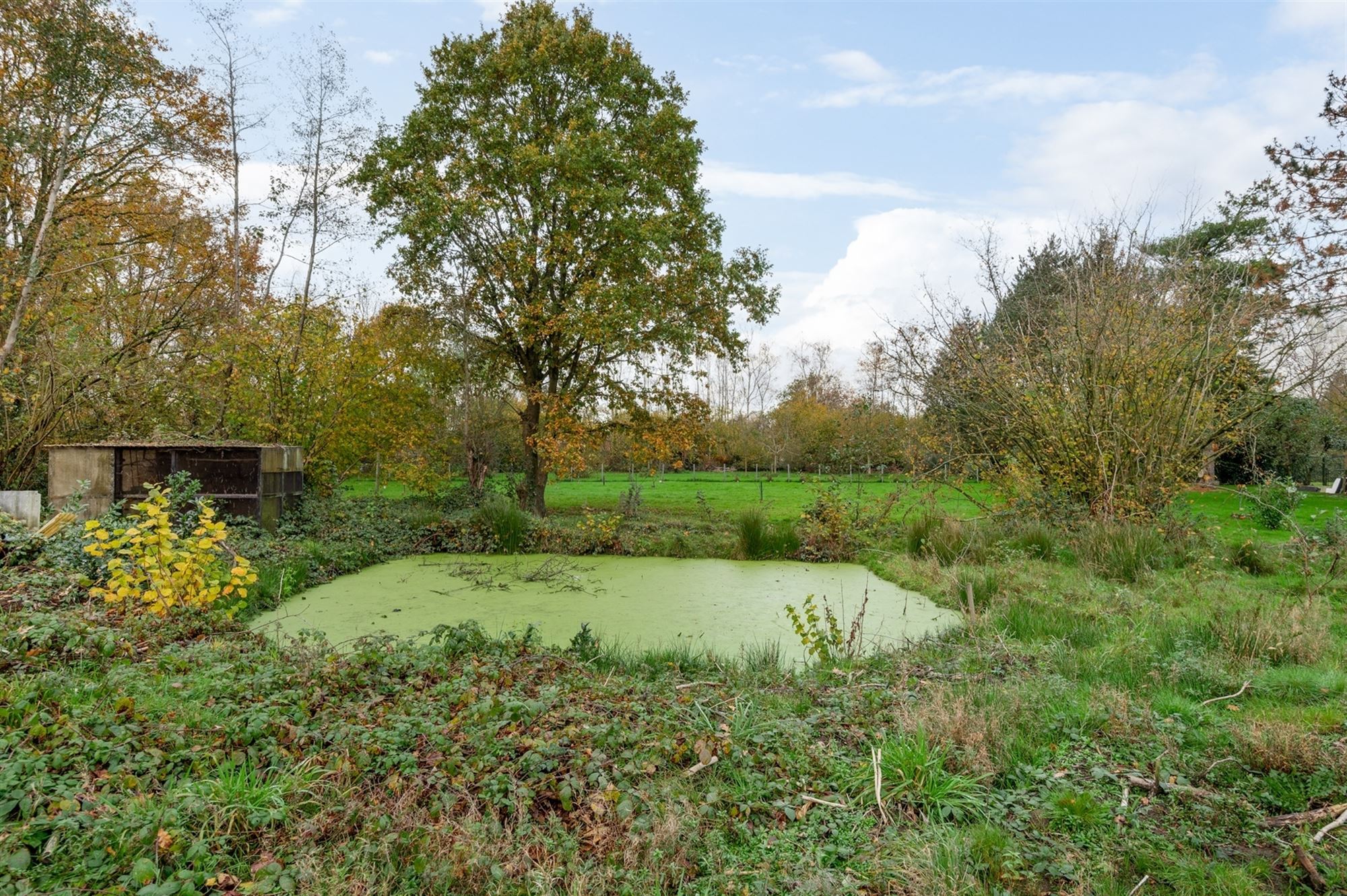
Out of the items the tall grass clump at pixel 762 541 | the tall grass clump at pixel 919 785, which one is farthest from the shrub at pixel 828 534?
the tall grass clump at pixel 919 785

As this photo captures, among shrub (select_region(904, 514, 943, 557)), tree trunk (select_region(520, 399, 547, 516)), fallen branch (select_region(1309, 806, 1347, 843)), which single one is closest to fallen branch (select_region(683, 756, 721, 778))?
fallen branch (select_region(1309, 806, 1347, 843))

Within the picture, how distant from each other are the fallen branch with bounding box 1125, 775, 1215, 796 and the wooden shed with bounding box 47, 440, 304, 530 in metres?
7.37

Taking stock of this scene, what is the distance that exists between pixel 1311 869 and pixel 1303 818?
366 millimetres

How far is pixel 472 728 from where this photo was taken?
2658 millimetres

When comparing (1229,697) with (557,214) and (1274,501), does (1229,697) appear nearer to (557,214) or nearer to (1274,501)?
(1274,501)

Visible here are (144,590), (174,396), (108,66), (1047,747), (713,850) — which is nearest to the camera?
(713,850)

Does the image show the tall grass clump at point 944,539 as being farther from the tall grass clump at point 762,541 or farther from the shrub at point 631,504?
the shrub at point 631,504

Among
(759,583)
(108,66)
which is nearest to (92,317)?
(108,66)

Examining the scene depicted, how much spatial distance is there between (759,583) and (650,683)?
363 centimetres

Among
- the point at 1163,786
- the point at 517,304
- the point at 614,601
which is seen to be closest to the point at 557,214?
the point at 517,304

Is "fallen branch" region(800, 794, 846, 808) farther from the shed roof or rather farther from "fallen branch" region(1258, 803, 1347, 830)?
the shed roof

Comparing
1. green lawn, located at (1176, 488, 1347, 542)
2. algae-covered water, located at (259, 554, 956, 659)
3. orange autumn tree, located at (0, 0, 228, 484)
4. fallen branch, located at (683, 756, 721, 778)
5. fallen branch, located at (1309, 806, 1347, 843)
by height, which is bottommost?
algae-covered water, located at (259, 554, 956, 659)

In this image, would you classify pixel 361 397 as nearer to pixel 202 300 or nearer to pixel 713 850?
pixel 202 300

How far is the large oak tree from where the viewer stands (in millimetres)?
9695
